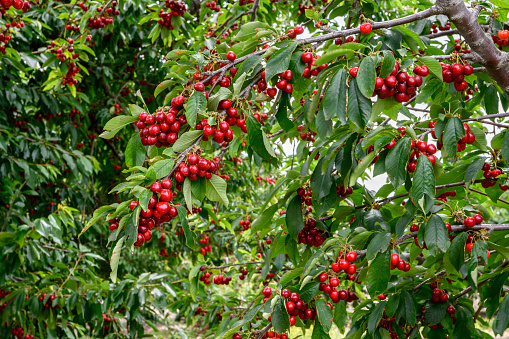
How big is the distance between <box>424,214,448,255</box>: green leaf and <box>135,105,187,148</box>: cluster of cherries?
888 mm

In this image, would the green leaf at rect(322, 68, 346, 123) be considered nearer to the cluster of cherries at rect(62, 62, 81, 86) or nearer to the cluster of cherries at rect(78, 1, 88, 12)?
the cluster of cherries at rect(62, 62, 81, 86)

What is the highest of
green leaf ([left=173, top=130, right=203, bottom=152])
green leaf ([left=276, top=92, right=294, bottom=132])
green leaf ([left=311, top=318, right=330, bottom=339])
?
green leaf ([left=173, top=130, right=203, bottom=152])

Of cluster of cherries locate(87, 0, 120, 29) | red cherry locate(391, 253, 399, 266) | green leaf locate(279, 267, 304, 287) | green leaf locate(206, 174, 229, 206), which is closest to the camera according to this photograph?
green leaf locate(206, 174, 229, 206)

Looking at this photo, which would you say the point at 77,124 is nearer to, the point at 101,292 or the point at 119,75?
the point at 119,75

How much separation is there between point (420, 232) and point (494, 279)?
1.11 feet

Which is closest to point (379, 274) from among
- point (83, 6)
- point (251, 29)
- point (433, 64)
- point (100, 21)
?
point (433, 64)

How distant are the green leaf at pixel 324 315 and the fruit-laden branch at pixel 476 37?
0.98 metres

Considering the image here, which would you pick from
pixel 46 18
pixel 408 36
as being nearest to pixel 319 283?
pixel 408 36

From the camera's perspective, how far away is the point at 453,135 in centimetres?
128

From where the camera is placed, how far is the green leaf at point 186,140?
1096 mm

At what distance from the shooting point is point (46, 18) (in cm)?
368

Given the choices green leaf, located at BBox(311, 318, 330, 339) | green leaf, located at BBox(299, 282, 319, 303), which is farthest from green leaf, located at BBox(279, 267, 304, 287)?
green leaf, located at BBox(311, 318, 330, 339)

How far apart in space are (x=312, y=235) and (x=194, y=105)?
95 centimetres

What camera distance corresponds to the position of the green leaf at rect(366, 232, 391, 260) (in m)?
1.28
